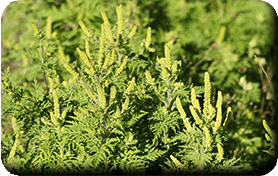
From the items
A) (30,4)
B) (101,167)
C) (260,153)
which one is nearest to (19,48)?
(30,4)

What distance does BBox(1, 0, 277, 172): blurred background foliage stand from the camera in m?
3.87

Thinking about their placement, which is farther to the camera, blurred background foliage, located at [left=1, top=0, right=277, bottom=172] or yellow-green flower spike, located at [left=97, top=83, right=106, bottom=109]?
blurred background foliage, located at [left=1, top=0, right=277, bottom=172]

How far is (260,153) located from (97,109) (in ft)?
10.3

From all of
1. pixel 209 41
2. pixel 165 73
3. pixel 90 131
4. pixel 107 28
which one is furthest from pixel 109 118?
pixel 209 41

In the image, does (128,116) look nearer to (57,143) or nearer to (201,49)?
(57,143)

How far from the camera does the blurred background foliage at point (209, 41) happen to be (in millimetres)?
3869

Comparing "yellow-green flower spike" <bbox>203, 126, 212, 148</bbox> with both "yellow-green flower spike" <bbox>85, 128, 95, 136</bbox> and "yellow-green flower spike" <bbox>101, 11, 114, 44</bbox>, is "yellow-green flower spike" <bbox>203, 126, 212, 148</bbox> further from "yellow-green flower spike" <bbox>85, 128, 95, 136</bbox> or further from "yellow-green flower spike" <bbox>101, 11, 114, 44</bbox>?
Answer: "yellow-green flower spike" <bbox>101, 11, 114, 44</bbox>

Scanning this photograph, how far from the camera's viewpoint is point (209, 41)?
14.7 ft

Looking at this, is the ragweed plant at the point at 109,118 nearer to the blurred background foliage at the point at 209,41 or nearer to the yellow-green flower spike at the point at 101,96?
the yellow-green flower spike at the point at 101,96

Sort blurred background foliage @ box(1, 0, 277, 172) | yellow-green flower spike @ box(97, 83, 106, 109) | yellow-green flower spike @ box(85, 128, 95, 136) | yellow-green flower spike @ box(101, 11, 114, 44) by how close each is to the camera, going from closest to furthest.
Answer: yellow-green flower spike @ box(97, 83, 106, 109) → yellow-green flower spike @ box(85, 128, 95, 136) → yellow-green flower spike @ box(101, 11, 114, 44) → blurred background foliage @ box(1, 0, 277, 172)

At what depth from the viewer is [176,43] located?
164 inches

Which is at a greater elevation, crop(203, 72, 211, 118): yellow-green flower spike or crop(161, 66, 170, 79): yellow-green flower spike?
crop(161, 66, 170, 79): yellow-green flower spike

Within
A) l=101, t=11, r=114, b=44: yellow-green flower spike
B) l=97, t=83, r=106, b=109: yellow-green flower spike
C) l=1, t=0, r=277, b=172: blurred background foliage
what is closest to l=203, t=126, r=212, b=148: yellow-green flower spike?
l=97, t=83, r=106, b=109: yellow-green flower spike

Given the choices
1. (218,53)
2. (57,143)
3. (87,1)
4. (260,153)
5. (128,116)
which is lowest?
(260,153)
